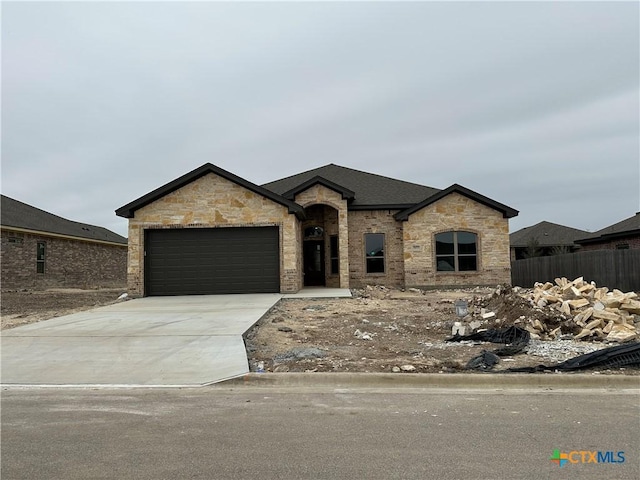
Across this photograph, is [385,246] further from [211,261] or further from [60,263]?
[60,263]

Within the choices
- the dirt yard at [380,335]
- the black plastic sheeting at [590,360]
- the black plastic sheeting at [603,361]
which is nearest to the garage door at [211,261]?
the dirt yard at [380,335]

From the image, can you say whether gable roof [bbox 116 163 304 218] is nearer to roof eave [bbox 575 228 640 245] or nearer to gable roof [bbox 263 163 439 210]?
gable roof [bbox 263 163 439 210]

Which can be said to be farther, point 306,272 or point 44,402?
point 306,272

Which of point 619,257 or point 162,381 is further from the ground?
point 619,257

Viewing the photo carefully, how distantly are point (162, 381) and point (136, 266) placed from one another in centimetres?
1309

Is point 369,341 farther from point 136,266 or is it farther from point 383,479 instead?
point 136,266

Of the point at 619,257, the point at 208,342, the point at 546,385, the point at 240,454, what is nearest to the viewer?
the point at 240,454

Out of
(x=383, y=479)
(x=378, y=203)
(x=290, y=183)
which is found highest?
(x=290, y=183)


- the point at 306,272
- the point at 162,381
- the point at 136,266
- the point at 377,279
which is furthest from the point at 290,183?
the point at 162,381

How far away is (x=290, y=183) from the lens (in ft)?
89.2

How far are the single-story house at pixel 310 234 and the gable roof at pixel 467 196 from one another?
5cm

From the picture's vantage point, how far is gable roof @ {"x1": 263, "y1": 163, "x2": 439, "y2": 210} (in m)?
23.7

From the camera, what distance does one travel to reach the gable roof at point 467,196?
2277 centimetres

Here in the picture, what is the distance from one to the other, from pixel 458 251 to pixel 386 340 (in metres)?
14.0
